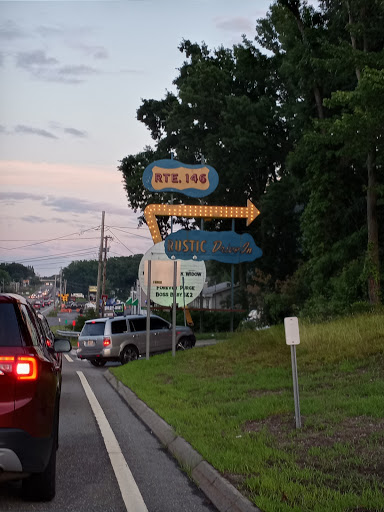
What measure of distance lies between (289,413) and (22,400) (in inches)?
215

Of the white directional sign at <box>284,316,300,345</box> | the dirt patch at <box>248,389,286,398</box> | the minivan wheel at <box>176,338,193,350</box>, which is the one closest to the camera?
the white directional sign at <box>284,316,300,345</box>

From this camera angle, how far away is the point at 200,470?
7754mm

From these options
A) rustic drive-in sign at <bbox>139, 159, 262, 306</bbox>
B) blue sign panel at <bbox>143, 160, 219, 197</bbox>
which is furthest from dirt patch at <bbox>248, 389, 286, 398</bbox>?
blue sign panel at <bbox>143, 160, 219, 197</bbox>

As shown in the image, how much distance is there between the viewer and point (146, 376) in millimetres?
18812

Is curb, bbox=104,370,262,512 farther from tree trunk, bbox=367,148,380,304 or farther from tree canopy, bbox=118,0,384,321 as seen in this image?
tree trunk, bbox=367,148,380,304

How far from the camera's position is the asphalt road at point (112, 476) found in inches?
262

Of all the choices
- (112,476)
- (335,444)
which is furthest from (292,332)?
(112,476)

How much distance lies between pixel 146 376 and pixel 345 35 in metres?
25.1

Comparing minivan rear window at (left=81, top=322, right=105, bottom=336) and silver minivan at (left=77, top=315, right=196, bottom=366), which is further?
minivan rear window at (left=81, top=322, right=105, bottom=336)

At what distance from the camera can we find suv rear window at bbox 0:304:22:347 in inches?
243

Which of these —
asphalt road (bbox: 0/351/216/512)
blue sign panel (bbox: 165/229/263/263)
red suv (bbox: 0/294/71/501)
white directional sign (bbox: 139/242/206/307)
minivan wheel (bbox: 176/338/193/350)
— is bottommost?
asphalt road (bbox: 0/351/216/512)

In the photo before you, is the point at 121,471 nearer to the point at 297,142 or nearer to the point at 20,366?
the point at 20,366

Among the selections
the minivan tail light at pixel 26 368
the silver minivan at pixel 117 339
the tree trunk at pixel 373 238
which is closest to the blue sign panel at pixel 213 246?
the tree trunk at pixel 373 238

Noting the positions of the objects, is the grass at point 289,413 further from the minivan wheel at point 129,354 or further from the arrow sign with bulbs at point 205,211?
the arrow sign with bulbs at point 205,211
